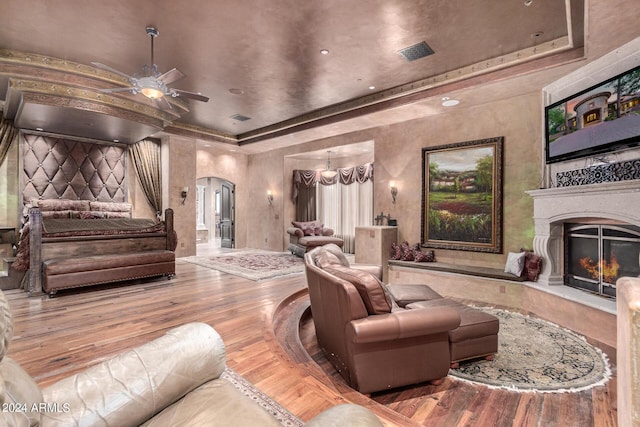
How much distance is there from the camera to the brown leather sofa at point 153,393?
86cm

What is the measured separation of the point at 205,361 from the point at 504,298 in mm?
4452

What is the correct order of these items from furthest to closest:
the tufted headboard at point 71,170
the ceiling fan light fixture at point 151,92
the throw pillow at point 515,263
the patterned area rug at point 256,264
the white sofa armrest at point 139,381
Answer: the tufted headboard at point 71,170 < the patterned area rug at point 256,264 < the throw pillow at point 515,263 < the ceiling fan light fixture at point 151,92 < the white sofa armrest at point 139,381

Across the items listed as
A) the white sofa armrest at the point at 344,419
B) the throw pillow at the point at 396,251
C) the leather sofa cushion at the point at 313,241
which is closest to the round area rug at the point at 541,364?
the white sofa armrest at the point at 344,419

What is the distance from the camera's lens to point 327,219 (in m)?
9.16

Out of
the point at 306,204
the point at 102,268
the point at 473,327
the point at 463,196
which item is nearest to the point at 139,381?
the point at 473,327

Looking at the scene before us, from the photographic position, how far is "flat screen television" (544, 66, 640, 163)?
3.08 m

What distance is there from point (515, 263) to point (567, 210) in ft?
3.31

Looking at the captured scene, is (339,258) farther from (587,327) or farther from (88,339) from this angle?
(587,327)

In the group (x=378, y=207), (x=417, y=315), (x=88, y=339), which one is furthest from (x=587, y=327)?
(x=88, y=339)

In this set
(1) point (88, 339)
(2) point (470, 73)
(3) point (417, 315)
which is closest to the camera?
(3) point (417, 315)

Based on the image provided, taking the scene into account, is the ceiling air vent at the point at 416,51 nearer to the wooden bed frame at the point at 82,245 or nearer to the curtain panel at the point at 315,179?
the curtain panel at the point at 315,179

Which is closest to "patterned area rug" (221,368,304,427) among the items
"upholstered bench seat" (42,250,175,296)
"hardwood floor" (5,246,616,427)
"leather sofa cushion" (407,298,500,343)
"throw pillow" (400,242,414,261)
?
"hardwood floor" (5,246,616,427)

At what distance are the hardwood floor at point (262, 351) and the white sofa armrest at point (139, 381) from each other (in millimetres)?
630

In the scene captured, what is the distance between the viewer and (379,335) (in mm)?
2062
